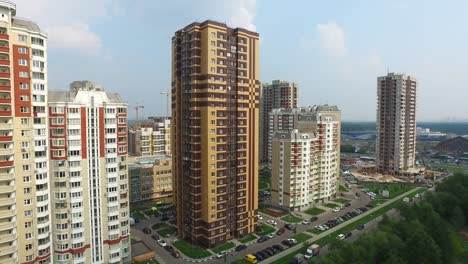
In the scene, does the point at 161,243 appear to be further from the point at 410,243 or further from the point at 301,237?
the point at 410,243

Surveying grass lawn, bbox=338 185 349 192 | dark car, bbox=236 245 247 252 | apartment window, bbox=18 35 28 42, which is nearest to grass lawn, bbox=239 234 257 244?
dark car, bbox=236 245 247 252

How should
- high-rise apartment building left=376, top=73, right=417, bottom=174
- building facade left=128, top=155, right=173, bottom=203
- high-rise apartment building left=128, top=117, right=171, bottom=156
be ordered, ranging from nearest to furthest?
1. building facade left=128, top=155, right=173, bottom=203
2. high-rise apartment building left=128, top=117, right=171, bottom=156
3. high-rise apartment building left=376, top=73, right=417, bottom=174

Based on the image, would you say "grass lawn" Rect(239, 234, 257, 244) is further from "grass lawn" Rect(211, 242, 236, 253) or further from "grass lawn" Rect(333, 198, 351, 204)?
"grass lawn" Rect(333, 198, 351, 204)

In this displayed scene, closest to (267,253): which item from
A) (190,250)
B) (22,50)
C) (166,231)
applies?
(190,250)

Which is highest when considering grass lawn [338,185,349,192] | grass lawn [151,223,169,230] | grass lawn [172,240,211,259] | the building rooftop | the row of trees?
the building rooftop

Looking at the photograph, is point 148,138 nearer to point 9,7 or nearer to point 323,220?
point 323,220

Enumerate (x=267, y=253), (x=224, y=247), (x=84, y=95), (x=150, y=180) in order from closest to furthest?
(x=84, y=95), (x=267, y=253), (x=224, y=247), (x=150, y=180)

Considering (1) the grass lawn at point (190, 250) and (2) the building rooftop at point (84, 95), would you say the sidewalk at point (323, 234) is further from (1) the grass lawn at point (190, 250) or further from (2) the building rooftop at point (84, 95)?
(2) the building rooftop at point (84, 95)

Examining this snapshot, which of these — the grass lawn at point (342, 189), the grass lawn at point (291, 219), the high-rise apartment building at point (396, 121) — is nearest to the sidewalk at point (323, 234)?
the grass lawn at point (291, 219)
